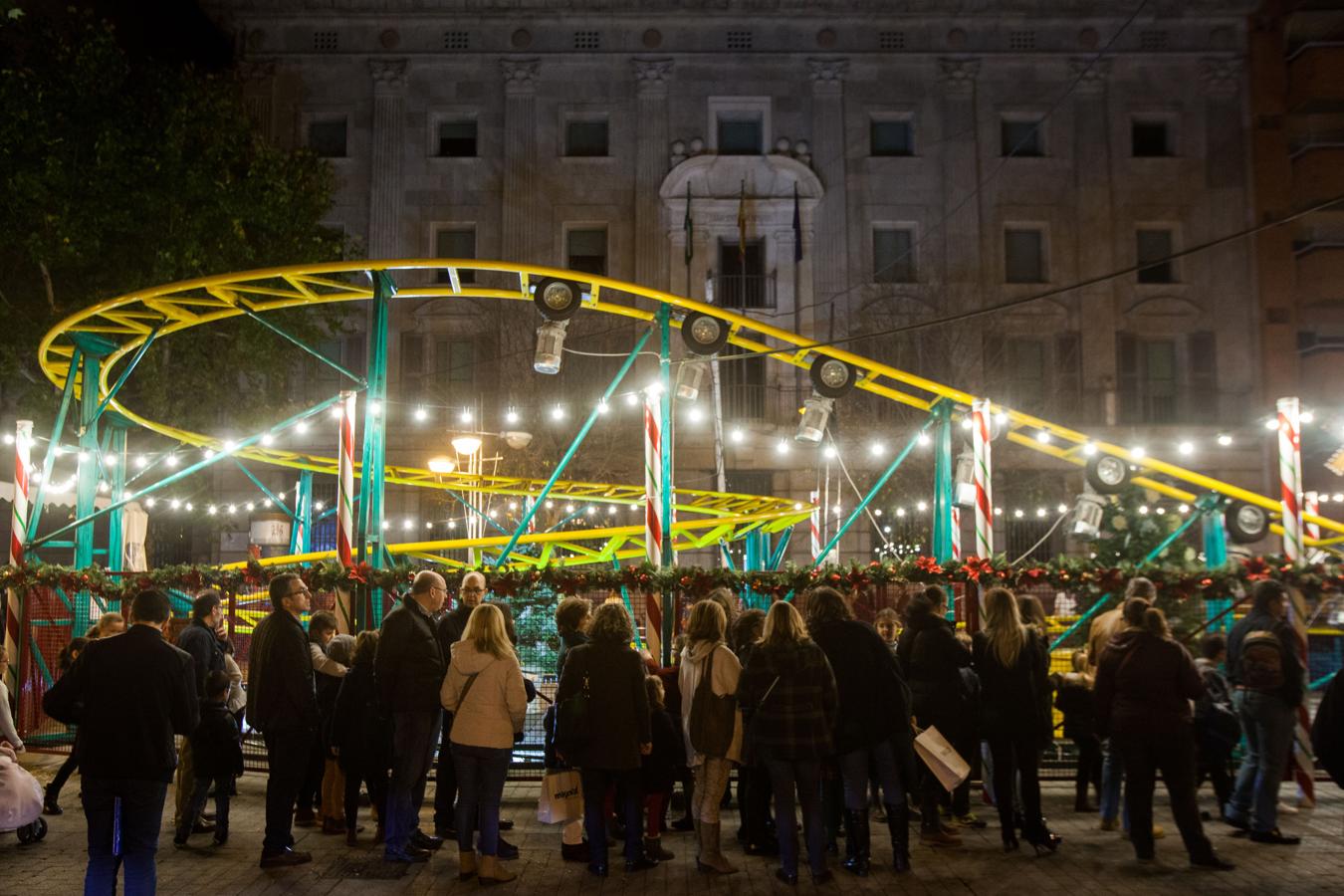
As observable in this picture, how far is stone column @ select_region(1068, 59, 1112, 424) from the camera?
3145 cm

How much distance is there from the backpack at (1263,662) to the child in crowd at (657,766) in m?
4.28

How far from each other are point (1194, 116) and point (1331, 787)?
27.7 m

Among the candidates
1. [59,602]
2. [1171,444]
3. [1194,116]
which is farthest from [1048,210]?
[59,602]

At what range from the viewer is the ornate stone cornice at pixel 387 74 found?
31953mm

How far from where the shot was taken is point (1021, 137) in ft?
106

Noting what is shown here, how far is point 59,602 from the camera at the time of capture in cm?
1155

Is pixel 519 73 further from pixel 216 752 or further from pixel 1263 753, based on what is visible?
pixel 1263 753

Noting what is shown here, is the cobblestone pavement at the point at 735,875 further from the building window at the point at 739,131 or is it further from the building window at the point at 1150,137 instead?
the building window at the point at 1150,137

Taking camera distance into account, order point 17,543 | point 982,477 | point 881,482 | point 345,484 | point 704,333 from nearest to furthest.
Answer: point 345,484, point 982,477, point 704,333, point 17,543, point 881,482

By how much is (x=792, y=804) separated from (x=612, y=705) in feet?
4.41

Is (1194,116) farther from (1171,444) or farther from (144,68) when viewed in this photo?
(144,68)

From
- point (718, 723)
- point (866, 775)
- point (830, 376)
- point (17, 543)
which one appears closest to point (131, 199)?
point (17, 543)

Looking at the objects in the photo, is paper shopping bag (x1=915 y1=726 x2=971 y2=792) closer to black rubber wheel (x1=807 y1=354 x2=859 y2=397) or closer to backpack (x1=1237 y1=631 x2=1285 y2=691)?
backpack (x1=1237 y1=631 x2=1285 y2=691)

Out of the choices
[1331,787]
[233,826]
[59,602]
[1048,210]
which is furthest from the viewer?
[1048,210]
